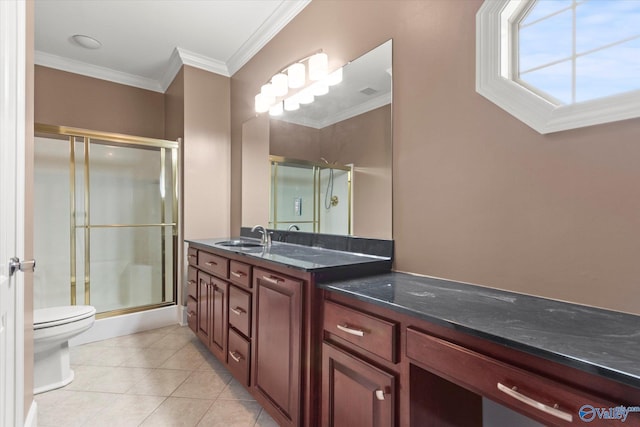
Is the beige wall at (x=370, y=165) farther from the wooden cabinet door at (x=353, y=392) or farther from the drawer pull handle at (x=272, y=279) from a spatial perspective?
the wooden cabinet door at (x=353, y=392)

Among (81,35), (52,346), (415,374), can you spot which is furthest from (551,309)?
(81,35)

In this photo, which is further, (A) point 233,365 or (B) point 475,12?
(A) point 233,365

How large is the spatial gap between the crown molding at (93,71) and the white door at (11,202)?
2.42 metres

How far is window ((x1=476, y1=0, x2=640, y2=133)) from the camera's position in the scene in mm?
944

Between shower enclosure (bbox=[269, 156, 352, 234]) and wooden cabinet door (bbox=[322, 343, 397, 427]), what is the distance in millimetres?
844

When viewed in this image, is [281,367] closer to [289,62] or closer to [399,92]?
[399,92]

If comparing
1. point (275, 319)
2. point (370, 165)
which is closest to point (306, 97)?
point (370, 165)

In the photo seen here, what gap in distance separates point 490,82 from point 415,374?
111cm

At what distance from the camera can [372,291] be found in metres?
1.15

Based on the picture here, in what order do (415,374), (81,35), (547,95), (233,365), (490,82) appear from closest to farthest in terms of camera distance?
(415,374) → (547,95) → (490,82) → (233,365) → (81,35)

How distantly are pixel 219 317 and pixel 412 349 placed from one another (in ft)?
4.88

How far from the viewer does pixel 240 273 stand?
1794 mm

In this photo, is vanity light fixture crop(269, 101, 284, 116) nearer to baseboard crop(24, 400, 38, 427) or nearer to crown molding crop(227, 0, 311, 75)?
crown molding crop(227, 0, 311, 75)

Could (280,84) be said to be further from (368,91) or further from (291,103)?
(368,91)
